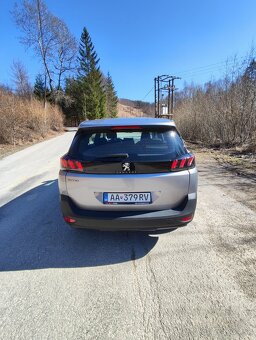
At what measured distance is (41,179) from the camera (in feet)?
24.8

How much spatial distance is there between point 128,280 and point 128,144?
5.11 ft

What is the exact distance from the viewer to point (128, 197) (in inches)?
119

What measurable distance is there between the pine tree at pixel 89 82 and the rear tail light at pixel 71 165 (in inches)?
1908

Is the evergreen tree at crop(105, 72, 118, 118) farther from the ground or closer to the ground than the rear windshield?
farther from the ground

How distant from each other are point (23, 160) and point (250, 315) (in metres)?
10.8

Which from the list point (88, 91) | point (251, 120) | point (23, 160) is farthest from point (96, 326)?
point (88, 91)

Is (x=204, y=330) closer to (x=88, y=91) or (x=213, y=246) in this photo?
(x=213, y=246)

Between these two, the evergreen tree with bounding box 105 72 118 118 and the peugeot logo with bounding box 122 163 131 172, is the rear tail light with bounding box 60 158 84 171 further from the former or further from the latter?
the evergreen tree with bounding box 105 72 118 118

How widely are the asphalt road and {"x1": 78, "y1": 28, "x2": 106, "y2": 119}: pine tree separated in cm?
4760

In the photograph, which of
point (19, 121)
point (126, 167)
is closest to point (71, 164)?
point (126, 167)

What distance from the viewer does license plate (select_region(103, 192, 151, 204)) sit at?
302cm

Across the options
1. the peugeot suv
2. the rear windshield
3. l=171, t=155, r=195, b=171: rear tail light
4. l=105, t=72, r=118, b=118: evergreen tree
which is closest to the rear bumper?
the peugeot suv

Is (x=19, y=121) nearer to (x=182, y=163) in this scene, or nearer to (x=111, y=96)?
(x=182, y=163)

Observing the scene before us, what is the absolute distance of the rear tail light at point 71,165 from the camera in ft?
10.1
